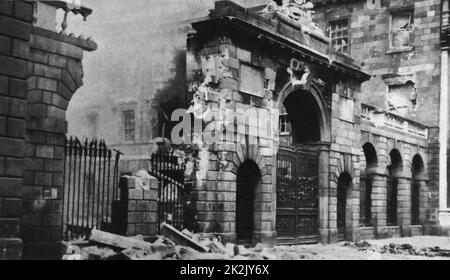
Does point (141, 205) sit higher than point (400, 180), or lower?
lower

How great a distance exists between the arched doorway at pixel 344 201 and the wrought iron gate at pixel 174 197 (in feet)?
25.3

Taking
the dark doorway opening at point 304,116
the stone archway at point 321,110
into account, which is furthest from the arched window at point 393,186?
the dark doorway opening at point 304,116

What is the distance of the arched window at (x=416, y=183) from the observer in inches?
1047

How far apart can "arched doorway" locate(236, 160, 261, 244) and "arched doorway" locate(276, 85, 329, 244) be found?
131cm

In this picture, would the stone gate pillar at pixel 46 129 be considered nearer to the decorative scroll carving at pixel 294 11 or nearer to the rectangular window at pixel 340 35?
the decorative scroll carving at pixel 294 11

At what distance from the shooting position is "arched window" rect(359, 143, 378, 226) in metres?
22.8

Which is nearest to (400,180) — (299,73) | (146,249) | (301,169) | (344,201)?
(344,201)

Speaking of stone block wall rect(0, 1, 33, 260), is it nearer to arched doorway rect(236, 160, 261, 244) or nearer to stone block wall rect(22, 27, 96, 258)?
stone block wall rect(22, 27, 96, 258)

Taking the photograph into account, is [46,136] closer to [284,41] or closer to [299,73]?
[284,41]

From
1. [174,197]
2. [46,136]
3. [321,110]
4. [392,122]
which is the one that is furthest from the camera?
[392,122]

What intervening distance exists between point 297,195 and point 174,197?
510 centimetres

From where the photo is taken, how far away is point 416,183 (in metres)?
26.8

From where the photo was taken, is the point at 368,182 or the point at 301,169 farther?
the point at 368,182
